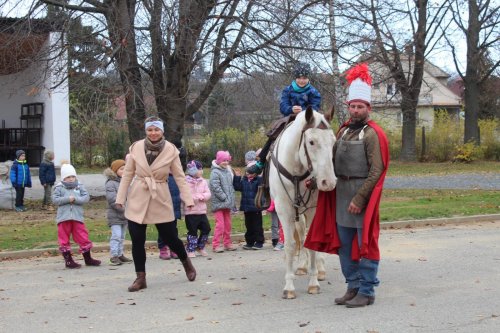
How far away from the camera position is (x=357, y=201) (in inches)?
267

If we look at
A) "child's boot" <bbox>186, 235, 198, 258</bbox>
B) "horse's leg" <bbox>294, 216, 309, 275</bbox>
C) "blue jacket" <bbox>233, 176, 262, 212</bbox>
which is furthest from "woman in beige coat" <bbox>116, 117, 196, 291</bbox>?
"blue jacket" <bbox>233, 176, 262, 212</bbox>

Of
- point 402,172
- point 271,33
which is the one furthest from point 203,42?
point 402,172

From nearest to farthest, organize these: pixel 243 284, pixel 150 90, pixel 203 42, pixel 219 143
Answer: pixel 243 284
pixel 203 42
pixel 150 90
pixel 219 143

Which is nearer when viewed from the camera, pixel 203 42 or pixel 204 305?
pixel 204 305

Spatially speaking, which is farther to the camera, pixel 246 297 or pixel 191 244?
pixel 191 244

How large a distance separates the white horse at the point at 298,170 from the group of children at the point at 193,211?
6.76 ft

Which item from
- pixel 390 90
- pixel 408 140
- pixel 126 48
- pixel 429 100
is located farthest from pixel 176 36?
pixel 429 100

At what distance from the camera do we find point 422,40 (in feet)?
114

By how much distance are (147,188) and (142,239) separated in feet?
2.07

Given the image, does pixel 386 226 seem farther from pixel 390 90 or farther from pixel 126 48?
pixel 390 90

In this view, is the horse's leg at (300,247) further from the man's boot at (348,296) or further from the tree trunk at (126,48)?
the tree trunk at (126,48)

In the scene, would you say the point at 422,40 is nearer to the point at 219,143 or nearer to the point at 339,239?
the point at 219,143

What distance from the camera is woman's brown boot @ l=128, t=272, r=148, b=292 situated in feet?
26.6

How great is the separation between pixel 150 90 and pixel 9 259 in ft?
23.1
